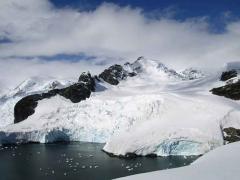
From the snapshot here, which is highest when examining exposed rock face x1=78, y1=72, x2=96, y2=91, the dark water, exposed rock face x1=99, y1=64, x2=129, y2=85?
exposed rock face x1=99, y1=64, x2=129, y2=85

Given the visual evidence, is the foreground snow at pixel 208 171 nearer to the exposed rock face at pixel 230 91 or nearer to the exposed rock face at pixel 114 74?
the exposed rock face at pixel 230 91

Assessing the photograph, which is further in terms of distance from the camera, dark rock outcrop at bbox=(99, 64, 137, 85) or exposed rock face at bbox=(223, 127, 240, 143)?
dark rock outcrop at bbox=(99, 64, 137, 85)

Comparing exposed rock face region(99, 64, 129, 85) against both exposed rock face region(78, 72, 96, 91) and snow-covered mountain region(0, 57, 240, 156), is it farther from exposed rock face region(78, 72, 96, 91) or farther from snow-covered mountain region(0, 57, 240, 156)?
exposed rock face region(78, 72, 96, 91)

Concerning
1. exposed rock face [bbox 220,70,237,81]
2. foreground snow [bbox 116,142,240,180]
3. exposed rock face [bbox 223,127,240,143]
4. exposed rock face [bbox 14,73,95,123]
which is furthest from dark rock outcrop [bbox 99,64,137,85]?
foreground snow [bbox 116,142,240,180]

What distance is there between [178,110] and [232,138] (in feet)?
40.3

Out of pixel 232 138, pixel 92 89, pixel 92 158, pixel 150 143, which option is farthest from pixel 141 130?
pixel 92 89

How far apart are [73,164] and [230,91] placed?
3670 cm

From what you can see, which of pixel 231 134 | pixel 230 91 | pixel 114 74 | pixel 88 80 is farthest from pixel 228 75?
pixel 114 74

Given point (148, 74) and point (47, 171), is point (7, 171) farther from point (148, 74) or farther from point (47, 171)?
point (148, 74)

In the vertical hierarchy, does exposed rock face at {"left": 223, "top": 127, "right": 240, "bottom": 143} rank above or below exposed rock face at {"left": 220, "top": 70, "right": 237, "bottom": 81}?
below

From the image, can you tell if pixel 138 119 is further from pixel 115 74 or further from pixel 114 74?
pixel 115 74

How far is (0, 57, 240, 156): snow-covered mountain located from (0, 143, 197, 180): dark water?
275 centimetres

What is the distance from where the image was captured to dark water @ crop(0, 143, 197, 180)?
47.8 meters

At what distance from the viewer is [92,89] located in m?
99.7
